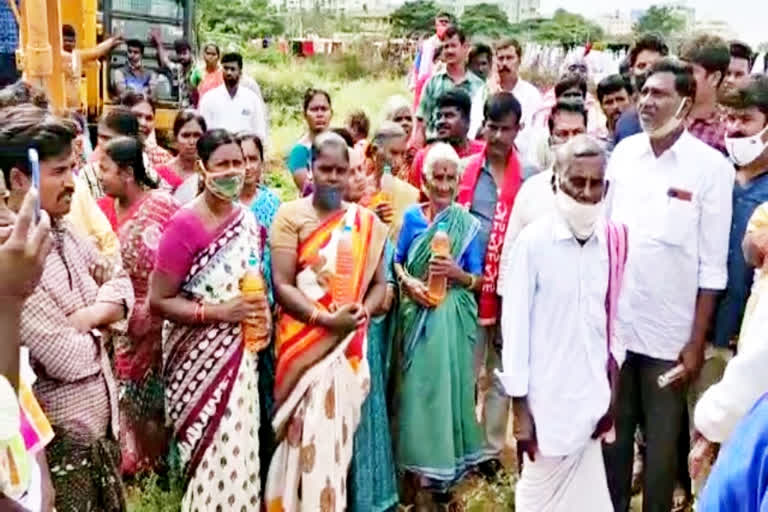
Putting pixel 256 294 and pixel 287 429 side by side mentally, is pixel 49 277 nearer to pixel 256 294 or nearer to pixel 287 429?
pixel 256 294

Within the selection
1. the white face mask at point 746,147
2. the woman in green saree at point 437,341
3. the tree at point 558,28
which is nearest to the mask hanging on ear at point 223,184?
the woman in green saree at point 437,341

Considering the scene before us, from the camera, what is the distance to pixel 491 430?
5117 mm

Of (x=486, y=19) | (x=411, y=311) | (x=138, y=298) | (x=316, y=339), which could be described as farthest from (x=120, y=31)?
(x=486, y=19)

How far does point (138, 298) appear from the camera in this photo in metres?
4.67

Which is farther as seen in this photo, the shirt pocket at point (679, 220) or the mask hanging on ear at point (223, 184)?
the shirt pocket at point (679, 220)

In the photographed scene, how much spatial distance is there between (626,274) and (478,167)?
992 millimetres

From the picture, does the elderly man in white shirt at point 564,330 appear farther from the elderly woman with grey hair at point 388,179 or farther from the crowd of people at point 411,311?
the elderly woman with grey hair at point 388,179

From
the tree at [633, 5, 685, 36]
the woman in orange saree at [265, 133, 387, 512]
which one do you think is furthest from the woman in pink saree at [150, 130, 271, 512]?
the tree at [633, 5, 685, 36]

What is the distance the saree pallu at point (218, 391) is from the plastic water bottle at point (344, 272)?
36 cm

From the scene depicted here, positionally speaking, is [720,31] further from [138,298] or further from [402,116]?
[138,298]

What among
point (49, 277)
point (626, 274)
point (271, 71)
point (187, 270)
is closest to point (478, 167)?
point (626, 274)

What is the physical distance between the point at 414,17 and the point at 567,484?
3750 centimetres

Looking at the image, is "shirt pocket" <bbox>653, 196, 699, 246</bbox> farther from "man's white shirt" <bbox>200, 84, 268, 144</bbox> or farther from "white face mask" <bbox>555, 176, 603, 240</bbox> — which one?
"man's white shirt" <bbox>200, 84, 268, 144</bbox>

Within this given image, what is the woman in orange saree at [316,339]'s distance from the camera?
4148 mm
